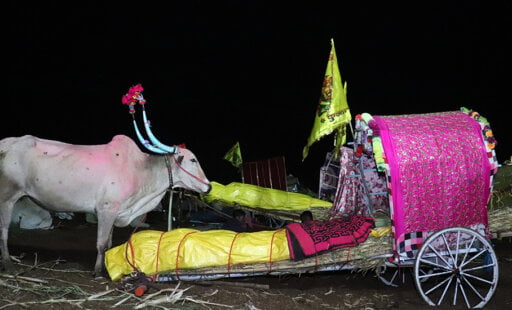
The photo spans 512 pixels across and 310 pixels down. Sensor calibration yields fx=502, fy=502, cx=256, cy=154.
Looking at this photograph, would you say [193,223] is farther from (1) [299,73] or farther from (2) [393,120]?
(1) [299,73]

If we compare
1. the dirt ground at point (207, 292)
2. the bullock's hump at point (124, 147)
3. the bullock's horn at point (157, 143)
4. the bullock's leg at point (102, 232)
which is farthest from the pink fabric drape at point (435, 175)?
the bullock's leg at point (102, 232)

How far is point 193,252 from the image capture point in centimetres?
525

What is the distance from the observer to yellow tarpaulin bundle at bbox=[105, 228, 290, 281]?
5.24 m

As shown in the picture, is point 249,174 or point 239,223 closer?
point 239,223

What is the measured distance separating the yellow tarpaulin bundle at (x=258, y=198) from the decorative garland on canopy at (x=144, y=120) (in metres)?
2.86

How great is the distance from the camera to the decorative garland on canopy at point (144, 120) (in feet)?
19.4

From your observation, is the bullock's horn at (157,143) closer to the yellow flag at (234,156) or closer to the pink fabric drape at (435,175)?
the pink fabric drape at (435,175)

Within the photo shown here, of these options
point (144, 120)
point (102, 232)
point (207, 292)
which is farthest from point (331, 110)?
point (102, 232)

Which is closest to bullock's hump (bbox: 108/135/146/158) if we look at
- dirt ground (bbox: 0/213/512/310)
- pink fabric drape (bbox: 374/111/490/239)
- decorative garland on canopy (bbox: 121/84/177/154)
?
decorative garland on canopy (bbox: 121/84/177/154)

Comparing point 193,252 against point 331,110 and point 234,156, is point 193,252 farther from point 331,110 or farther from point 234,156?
point 234,156

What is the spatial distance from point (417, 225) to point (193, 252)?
7.60 feet

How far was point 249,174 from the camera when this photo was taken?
34.0ft

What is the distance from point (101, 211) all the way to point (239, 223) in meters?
2.97

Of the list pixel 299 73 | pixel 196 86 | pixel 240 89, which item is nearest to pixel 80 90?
pixel 196 86
